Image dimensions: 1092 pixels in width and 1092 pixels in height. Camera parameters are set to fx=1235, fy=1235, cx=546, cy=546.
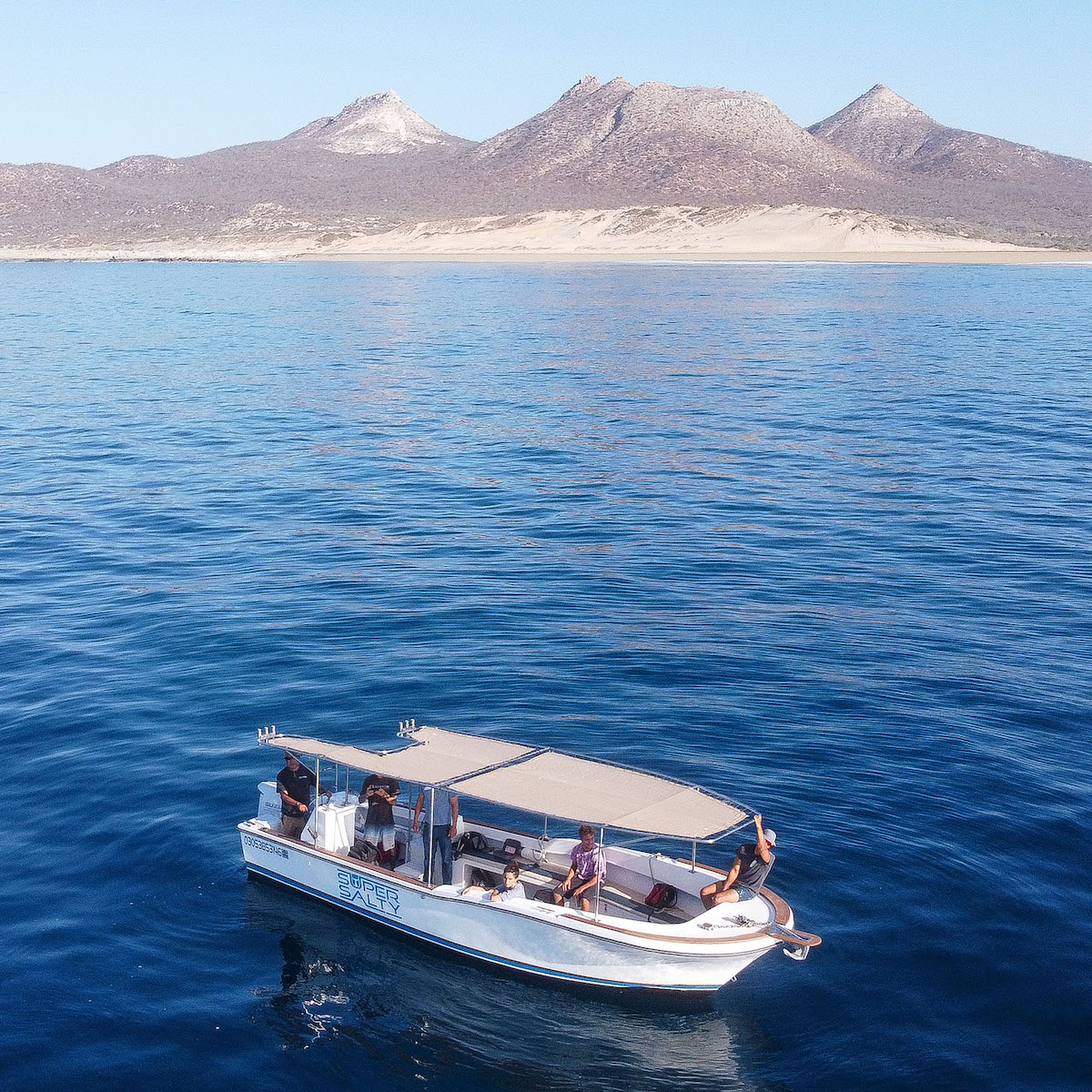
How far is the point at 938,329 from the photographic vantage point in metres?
88.0

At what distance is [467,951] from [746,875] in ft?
12.3

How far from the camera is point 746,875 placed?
15945 mm

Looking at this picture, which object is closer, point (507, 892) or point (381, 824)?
point (507, 892)

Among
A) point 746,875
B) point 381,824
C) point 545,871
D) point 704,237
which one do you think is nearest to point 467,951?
point 545,871

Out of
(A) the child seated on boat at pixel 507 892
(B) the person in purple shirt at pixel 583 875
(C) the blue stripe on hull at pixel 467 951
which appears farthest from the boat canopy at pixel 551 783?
(C) the blue stripe on hull at pixel 467 951

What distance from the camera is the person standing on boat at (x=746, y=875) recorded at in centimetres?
1552

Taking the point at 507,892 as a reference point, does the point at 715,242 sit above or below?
above

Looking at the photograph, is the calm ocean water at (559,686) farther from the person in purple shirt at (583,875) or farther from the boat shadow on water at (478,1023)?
the person in purple shirt at (583,875)

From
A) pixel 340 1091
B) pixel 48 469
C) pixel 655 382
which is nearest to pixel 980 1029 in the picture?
pixel 340 1091

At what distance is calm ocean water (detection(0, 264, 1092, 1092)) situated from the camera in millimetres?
14609

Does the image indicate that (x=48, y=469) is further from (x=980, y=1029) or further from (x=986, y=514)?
(x=980, y=1029)

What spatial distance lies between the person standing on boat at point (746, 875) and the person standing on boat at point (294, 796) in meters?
5.94

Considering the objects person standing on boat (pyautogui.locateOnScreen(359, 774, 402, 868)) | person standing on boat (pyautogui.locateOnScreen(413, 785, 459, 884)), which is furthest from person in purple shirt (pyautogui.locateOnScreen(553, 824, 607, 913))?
person standing on boat (pyautogui.locateOnScreen(359, 774, 402, 868))

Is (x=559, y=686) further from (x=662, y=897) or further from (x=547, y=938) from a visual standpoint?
(x=547, y=938)
